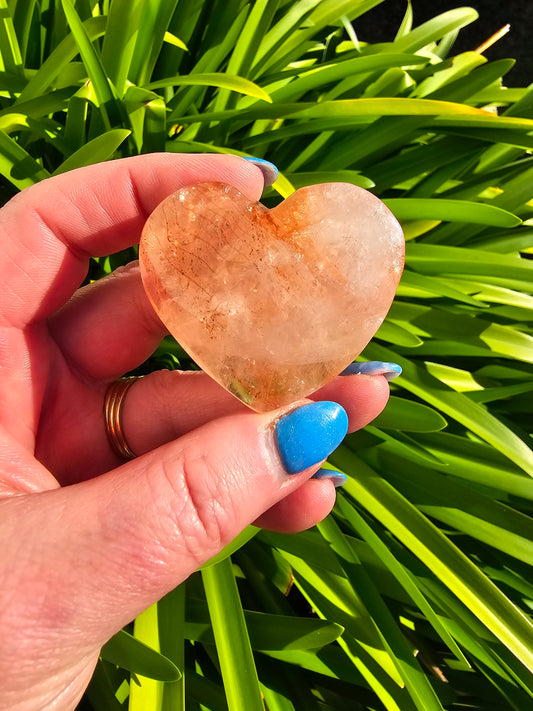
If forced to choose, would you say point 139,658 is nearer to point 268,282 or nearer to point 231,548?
point 231,548

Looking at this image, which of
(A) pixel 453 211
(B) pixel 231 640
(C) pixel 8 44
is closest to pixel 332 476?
(B) pixel 231 640

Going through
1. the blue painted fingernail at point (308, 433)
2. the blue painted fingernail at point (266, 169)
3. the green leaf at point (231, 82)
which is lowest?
the blue painted fingernail at point (308, 433)

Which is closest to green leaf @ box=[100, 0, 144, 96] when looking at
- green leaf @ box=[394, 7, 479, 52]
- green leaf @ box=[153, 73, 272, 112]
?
green leaf @ box=[153, 73, 272, 112]

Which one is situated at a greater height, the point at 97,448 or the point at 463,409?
the point at 97,448

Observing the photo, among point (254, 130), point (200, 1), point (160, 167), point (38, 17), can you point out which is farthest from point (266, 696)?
point (38, 17)

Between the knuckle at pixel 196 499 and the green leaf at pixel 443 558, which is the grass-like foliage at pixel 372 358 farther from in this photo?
the knuckle at pixel 196 499

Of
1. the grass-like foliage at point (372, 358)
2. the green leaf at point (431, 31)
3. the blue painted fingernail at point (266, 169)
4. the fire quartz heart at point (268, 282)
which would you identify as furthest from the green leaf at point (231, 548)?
the green leaf at point (431, 31)

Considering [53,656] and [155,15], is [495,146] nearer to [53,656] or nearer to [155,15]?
[155,15]
